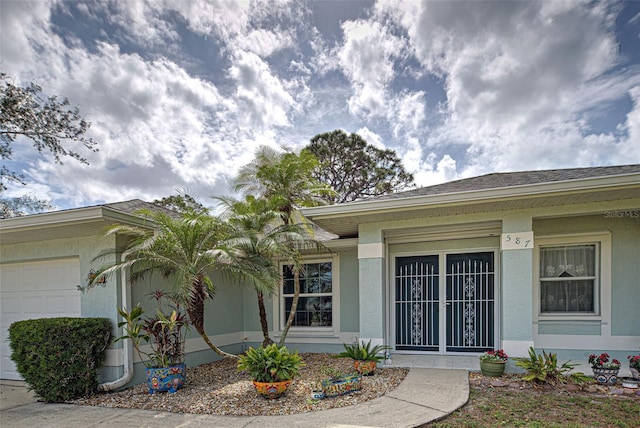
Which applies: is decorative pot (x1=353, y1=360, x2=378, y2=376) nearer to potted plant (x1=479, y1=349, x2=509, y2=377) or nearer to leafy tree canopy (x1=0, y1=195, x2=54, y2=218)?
potted plant (x1=479, y1=349, x2=509, y2=377)

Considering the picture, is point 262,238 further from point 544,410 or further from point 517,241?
point 544,410

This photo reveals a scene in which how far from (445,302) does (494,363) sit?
6.04ft

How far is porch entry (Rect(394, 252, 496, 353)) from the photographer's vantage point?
7.15 meters

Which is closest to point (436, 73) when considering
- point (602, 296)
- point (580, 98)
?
point (580, 98)

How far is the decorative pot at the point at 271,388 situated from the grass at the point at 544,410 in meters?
2.05

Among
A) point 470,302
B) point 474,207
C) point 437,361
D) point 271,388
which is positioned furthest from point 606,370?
point 271,388

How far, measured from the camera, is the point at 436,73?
9781 millimetres

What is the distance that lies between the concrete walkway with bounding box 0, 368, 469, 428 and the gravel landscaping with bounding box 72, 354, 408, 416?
17 cm

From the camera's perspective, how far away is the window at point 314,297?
28.3 feet

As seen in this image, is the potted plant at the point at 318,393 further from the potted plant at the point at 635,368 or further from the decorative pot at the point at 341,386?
the potted plant at the point at 635,368

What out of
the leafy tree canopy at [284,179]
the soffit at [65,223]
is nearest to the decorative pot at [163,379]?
the soffit at [65,223]

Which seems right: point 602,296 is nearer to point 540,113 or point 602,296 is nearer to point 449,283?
point 449,283

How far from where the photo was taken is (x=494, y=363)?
5.64 m

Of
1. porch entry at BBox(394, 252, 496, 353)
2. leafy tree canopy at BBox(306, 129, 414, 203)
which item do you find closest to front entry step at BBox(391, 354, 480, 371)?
porch entry at BBox(394, 252, 496, 353)
